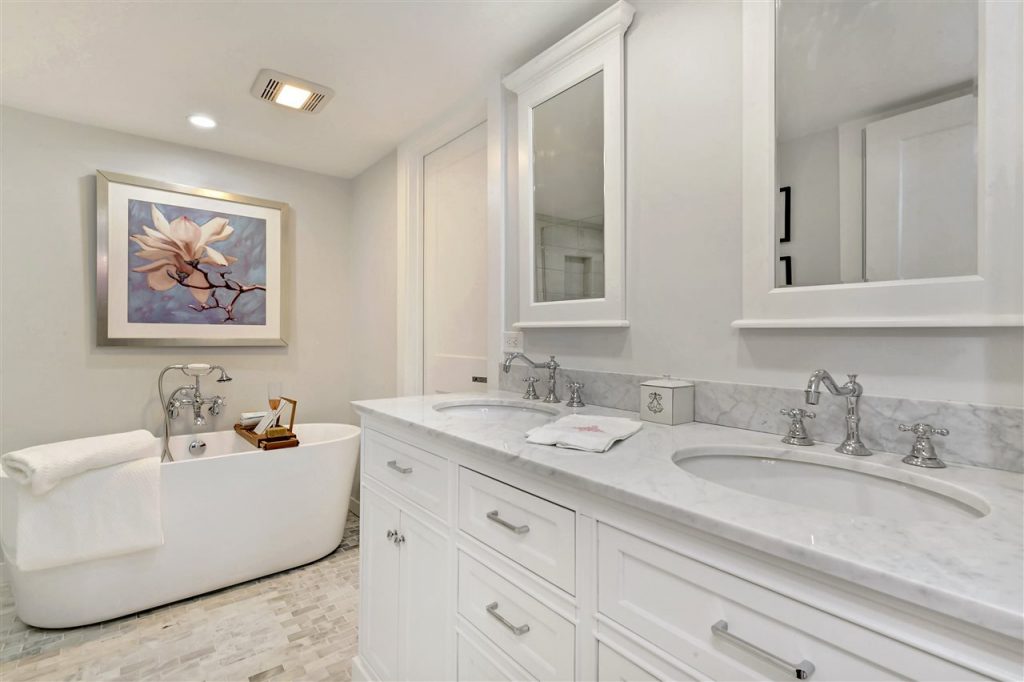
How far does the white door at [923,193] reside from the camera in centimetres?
90

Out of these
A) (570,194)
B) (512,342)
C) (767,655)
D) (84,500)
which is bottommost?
(84,500)

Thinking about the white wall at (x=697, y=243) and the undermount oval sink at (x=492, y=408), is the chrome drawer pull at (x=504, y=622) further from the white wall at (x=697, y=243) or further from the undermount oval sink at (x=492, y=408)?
the white wall at (x=697, y=243)

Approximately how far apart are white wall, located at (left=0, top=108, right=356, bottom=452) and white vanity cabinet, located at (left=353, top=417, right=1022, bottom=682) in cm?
206

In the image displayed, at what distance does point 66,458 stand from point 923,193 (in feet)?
9.07

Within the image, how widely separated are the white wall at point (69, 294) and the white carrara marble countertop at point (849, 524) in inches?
101

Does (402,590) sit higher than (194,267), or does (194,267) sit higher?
(194,267)

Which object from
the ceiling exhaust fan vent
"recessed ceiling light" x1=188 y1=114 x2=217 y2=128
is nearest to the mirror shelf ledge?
the ceiling exhaust fan vent

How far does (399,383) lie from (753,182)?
7.15 ft

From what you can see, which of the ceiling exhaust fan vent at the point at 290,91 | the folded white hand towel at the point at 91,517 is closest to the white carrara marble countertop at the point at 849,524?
the folded white hand towel at the point at 91,517

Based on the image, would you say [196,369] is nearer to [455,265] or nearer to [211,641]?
[211,641]

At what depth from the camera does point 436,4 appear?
1.64 m

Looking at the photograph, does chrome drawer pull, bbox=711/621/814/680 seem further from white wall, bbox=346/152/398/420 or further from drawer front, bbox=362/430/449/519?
white wall, bbox=346/152/398/420

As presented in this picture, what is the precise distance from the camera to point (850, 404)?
983mm

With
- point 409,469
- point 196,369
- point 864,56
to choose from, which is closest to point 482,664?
point 409,469
